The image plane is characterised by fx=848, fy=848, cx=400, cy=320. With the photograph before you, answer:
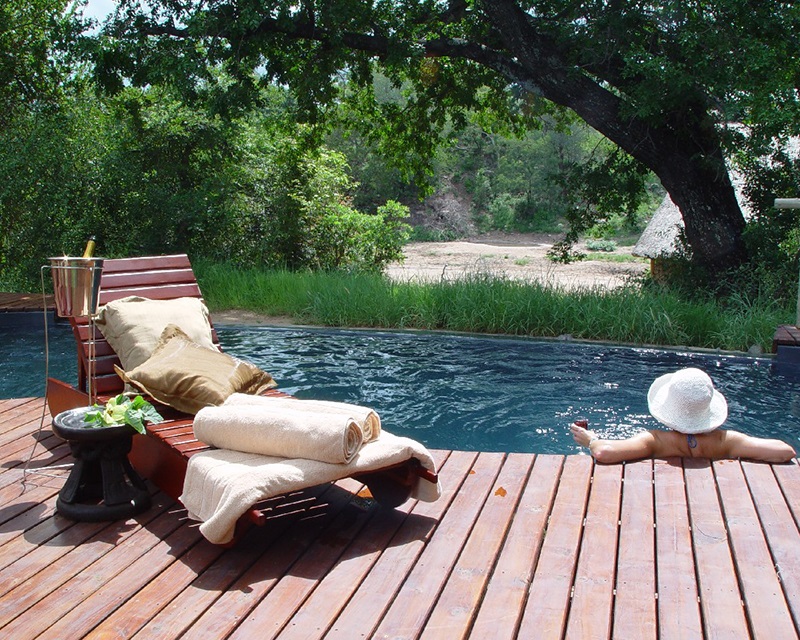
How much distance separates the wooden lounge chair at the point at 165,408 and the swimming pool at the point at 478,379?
1.86m

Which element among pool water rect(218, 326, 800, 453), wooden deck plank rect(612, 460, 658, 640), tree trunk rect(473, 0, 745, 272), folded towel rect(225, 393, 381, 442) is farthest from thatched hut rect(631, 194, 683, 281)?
folded towel rect(225, 393, 381, 442)

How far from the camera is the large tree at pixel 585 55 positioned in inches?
350

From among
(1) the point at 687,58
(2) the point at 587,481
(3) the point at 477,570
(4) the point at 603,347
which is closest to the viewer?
(3) the point at 477,570

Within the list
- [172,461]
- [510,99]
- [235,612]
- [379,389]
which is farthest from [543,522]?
[510,99]

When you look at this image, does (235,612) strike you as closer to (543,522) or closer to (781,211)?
(543,522)

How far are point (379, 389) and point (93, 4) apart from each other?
9010 millimetres

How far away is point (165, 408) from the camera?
3873mm

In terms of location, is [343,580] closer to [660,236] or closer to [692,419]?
[692,419]

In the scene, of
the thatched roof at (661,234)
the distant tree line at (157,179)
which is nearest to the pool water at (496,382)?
the distant tree line at (157,179)

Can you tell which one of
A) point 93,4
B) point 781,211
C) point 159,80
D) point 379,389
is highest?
point 93,4

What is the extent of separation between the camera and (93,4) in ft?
41.2

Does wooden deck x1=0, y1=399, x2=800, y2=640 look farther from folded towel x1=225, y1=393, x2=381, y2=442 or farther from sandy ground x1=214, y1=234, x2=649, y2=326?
sandy ground x1=214, y1=234, x2=649, y2=326

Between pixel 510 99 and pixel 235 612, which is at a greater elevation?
pixel 510 99

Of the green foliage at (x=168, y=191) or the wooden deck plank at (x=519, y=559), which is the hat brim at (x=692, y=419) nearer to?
the wooden deck plank at (x=519, y=559)
